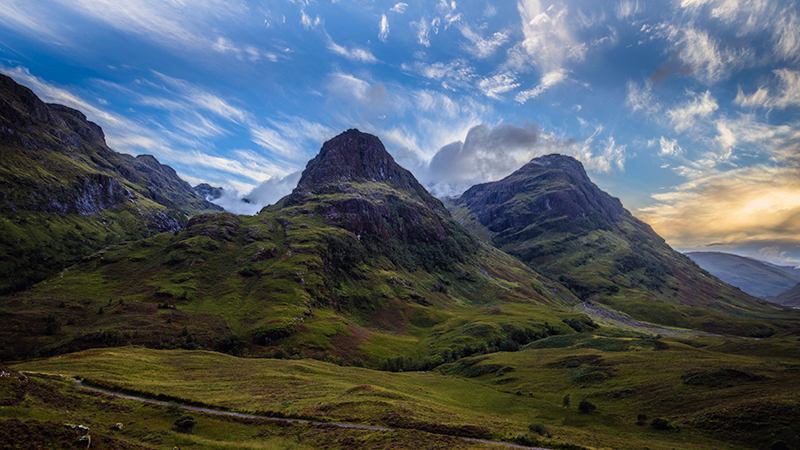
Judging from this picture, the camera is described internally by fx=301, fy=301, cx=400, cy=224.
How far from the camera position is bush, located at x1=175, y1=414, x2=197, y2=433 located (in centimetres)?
3778

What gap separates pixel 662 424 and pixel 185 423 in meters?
69.6

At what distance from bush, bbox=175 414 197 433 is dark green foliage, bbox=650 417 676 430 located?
68.0 metres

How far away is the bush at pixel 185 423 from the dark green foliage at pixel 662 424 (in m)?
68.0

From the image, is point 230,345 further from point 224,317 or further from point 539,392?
point 539,392

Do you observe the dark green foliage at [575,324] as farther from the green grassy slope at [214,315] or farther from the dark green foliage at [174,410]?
the dark green foliage at [174,410]

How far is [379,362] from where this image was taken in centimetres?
12531

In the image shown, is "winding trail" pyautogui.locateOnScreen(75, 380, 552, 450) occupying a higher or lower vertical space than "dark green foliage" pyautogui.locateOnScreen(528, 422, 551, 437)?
lower

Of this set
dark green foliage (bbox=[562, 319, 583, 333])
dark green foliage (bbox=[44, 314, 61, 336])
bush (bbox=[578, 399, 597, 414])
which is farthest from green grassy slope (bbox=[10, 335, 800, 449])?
dark green foliage (bbox=[562, 319, 583, 333])

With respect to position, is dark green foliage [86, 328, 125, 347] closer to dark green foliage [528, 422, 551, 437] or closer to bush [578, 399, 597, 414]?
dark green foliage [528, 422, 551, 437]

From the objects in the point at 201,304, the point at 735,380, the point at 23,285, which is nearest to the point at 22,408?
the point at 735,380

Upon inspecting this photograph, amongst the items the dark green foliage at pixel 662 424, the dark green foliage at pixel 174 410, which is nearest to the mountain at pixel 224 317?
the dark green foliage at pixel 174 410

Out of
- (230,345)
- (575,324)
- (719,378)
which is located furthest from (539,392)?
(575,324)

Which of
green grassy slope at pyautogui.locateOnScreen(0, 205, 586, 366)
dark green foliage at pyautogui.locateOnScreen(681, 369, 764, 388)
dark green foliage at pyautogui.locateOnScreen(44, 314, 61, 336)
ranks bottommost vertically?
dark green foliage at pyautogui.locateOnScreen(44, 314, 61, 336)

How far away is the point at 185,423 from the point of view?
1499 inches
